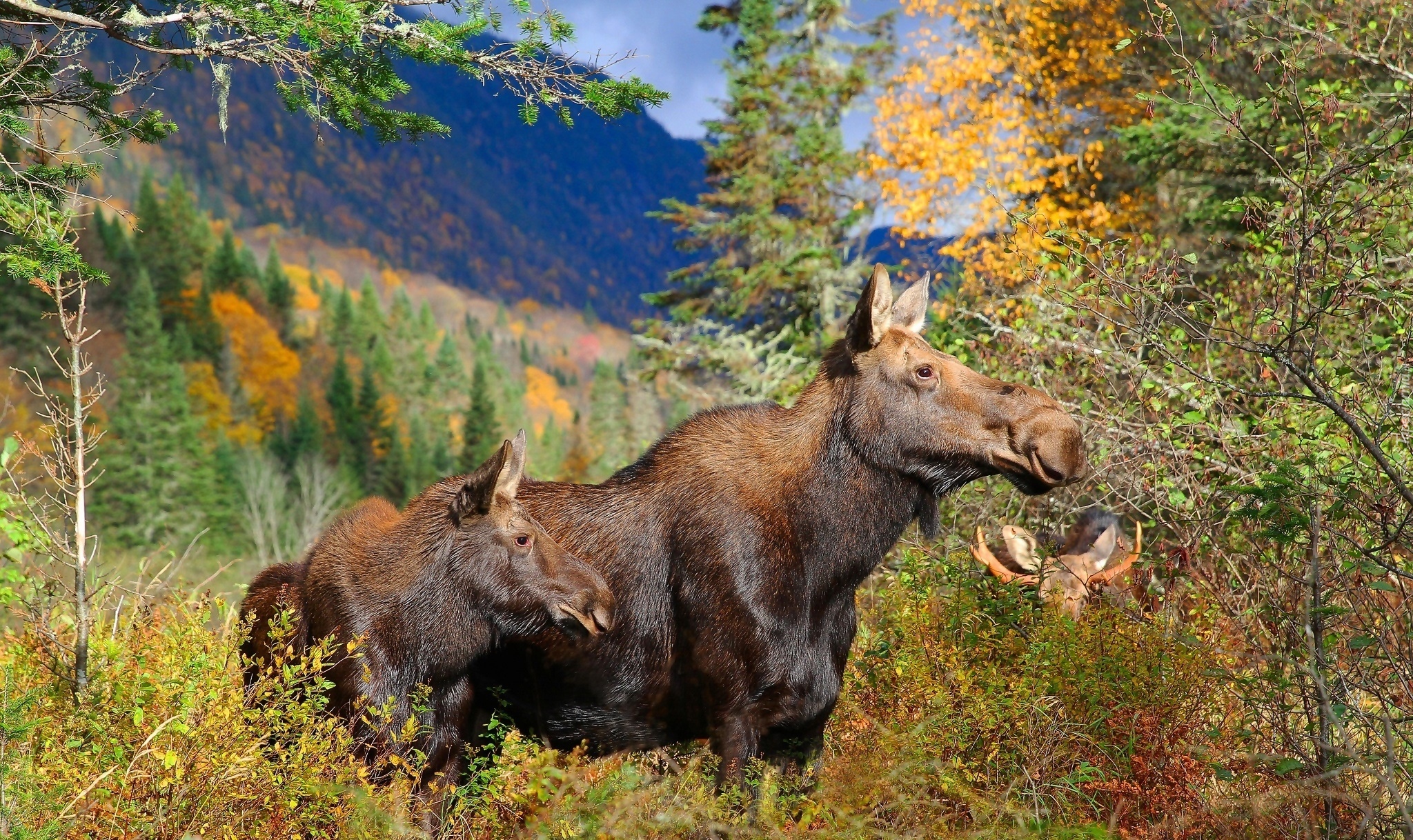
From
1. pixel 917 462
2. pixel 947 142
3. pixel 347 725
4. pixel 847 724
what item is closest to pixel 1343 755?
pixel 917 462

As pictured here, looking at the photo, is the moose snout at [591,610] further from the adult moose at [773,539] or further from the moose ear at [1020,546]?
the moose ear at [1020,546]

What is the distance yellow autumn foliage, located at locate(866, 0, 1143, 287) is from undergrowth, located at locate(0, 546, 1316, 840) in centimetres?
1545

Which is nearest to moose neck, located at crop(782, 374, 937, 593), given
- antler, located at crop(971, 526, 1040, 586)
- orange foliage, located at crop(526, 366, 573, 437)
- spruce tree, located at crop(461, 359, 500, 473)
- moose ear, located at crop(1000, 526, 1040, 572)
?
antler, located at crop(971, 526, 1040, 586)

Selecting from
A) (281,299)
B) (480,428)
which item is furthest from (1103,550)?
(281,299)

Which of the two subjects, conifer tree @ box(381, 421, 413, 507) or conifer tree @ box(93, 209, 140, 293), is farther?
conifer tree @ box(93, 209, 140, 293)

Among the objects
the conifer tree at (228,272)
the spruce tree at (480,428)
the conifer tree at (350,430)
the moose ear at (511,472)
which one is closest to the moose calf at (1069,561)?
the moose ear at (511,472)

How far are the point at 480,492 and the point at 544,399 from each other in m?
172

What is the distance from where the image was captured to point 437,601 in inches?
222

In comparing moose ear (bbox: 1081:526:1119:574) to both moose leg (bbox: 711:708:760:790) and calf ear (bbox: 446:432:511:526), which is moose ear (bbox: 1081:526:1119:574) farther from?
calf ear (bbox: 446:432:511:526)

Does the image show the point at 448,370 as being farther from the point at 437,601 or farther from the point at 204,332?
the point at 437,601

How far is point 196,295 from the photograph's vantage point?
82562mm

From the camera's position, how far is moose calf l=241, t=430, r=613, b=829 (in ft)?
17.7

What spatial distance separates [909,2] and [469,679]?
22018mm

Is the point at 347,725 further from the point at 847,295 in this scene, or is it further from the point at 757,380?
the point at 847,295
